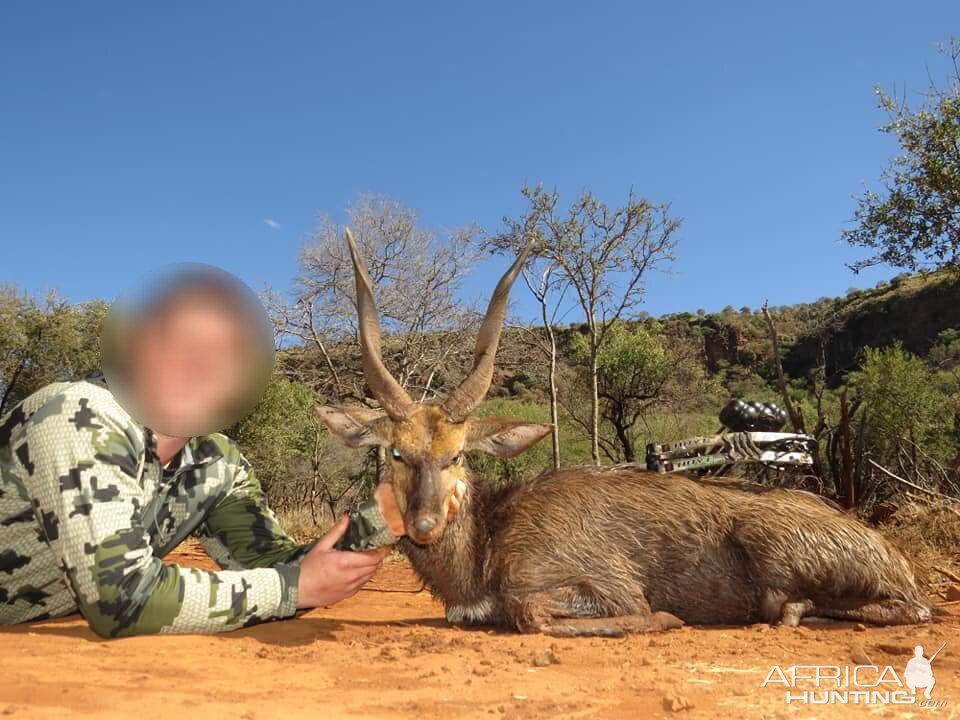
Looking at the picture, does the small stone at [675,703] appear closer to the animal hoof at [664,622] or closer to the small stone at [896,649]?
the small stone at [896,649]

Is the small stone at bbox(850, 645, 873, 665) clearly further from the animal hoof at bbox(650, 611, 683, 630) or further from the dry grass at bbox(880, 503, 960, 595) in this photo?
the dry grass at bbox(880, 503, 960, 595)

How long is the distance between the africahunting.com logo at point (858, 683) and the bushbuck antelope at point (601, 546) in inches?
52.3

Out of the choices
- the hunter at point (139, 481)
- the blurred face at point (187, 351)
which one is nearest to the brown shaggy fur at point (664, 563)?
the hunter at point (139, 481)

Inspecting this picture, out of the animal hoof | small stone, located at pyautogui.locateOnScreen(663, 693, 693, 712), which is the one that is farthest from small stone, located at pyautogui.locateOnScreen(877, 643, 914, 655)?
small stone, located at pyautogui.locateOnScreen(663, 693, 693, 712)

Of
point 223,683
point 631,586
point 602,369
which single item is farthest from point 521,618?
point 602,369

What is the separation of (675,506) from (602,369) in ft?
58.1

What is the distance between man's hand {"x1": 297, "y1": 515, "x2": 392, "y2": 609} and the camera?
165 inches

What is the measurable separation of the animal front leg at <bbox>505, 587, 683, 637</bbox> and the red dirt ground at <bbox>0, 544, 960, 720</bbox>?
15cm

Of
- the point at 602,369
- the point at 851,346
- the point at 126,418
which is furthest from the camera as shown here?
the point at 851,346

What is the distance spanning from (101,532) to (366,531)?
4.66 ft

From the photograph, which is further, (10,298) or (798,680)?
(10,298)

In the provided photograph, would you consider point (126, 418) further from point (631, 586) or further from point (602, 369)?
point (602, 369)

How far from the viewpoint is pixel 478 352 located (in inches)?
220

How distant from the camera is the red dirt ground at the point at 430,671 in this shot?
2926 millimetres
